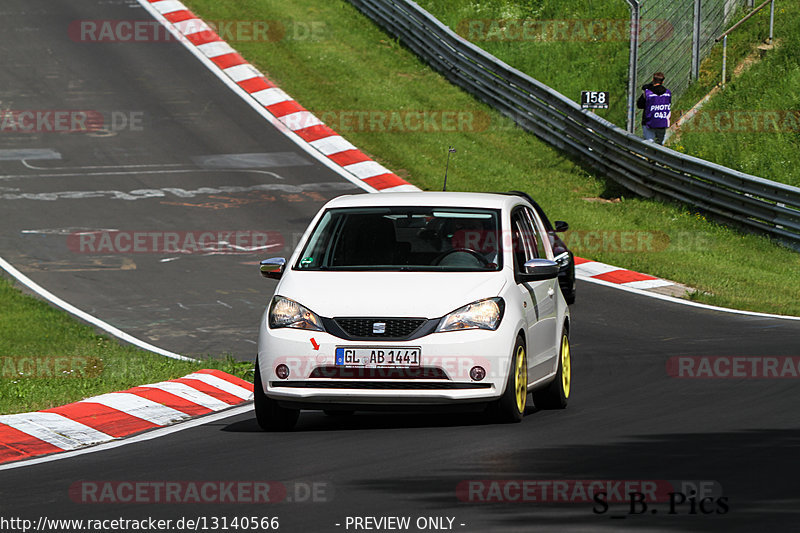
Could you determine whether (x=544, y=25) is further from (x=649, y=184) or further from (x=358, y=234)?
(x=358, y=234)

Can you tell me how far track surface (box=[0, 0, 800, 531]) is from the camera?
7.02 metres

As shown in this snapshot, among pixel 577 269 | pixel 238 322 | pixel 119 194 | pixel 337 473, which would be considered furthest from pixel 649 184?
pixel 337 473

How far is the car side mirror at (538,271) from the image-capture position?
10.2m

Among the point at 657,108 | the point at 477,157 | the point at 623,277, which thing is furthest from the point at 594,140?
the point at 623,277

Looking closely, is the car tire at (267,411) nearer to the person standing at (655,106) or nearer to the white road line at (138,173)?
the white road line at (138,173)

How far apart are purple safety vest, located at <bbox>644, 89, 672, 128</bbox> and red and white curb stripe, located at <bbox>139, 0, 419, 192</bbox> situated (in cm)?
475

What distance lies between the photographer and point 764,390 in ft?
38.3

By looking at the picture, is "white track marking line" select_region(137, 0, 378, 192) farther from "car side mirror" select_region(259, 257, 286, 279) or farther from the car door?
"car side mirror" select_region(259, 257, 286, 279)

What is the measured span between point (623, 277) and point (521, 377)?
1138 cm

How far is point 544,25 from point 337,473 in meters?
27.8

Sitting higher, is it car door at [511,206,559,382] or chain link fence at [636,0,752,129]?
chain link fence at [636,0,752,129]

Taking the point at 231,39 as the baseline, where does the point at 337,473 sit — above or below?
below

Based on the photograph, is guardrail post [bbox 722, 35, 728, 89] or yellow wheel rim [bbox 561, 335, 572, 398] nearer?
yellow wheel rim [bbox 561, 335, 572, 398]

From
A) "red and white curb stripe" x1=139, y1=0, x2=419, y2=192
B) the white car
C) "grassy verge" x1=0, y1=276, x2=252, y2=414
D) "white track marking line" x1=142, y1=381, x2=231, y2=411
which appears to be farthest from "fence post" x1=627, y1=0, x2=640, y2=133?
the white car
